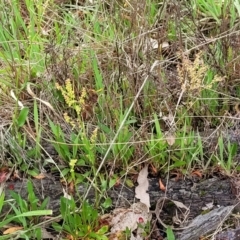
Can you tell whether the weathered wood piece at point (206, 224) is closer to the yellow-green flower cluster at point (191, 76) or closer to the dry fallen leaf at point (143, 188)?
the dry fallen leaf at point (143, 188)

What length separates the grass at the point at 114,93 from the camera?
1927 mm

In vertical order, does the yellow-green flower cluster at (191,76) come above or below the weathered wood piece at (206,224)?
above

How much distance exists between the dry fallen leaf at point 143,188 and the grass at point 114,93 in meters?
0.04

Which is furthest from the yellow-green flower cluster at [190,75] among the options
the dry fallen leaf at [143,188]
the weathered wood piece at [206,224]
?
the weathered wood piece at [206,224]

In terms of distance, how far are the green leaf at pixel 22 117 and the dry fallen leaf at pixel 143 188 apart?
474 mm

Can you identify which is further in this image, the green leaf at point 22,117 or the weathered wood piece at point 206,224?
the green leaf at point 22,117

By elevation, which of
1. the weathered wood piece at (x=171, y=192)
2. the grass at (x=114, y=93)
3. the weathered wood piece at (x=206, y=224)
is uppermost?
the grass at (x=114, y=93)

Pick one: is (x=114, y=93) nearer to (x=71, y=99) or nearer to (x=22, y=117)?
(x=71, y=99)

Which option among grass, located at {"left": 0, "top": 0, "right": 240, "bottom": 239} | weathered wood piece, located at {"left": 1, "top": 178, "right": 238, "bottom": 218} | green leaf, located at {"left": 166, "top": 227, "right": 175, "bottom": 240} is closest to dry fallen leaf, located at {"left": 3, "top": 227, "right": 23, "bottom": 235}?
grass, located at {"left": 0, "top": 0, "right": 240, "bottom": 239}

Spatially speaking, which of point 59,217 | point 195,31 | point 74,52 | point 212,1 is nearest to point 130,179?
point 59,217

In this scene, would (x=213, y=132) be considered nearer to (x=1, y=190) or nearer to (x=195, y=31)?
(x=195, y=31)

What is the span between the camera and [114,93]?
2.05 meters

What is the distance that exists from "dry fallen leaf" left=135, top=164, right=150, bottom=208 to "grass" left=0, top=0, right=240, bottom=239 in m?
0.04

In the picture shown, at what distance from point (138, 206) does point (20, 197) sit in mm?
415
